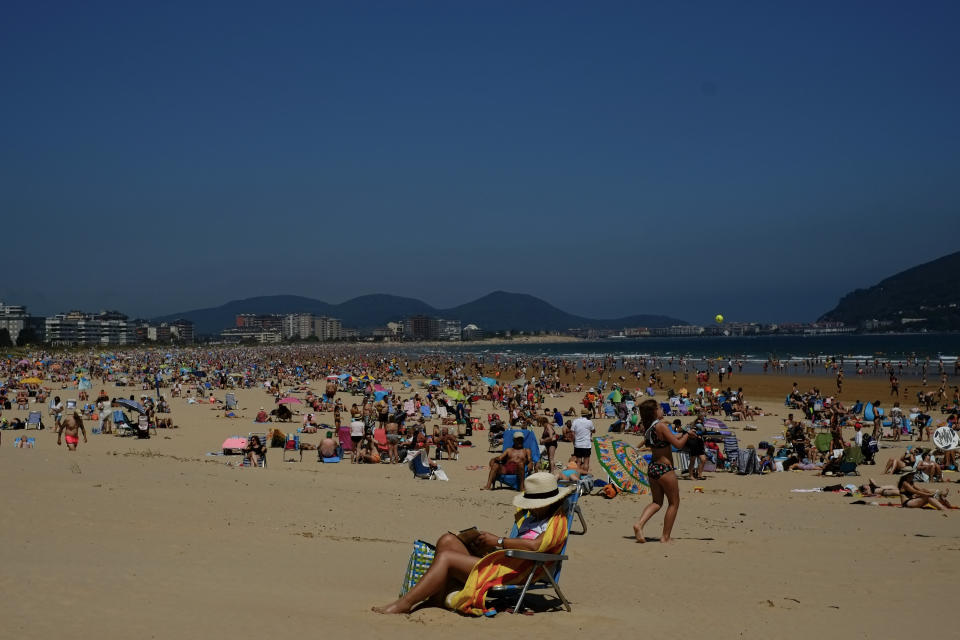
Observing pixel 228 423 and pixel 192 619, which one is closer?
pixel 192 619

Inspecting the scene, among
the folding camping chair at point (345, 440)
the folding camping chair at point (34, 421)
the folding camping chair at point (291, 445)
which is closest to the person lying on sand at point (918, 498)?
the folding camping chair at point (345, 440)

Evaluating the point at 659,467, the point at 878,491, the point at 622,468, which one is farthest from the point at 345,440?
the point at 878,491

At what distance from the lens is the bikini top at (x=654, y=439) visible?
725 cm

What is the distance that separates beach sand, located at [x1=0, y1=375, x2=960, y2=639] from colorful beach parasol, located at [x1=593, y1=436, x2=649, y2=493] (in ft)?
1.37

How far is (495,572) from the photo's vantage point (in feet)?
15.5

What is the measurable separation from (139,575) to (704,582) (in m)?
4.25

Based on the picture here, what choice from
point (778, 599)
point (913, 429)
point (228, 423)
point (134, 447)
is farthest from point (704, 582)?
point (228, 423)

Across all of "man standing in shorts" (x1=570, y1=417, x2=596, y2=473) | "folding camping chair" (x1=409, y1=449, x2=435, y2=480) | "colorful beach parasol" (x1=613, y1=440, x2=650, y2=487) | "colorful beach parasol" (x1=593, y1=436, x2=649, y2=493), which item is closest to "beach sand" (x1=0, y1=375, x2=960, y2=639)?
"colorful beach parasol" (x1=593, y1=436, x2=649, y2=493)

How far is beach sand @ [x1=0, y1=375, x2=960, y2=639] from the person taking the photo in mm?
4438

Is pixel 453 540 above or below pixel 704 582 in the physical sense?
above

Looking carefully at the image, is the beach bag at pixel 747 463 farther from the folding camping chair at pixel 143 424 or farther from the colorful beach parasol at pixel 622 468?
the folding camping chair at pixel 143 424

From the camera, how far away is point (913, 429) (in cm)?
1952

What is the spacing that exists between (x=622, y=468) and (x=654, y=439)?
13.0ft

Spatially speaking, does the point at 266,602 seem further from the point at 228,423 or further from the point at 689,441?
the point at 228,423
